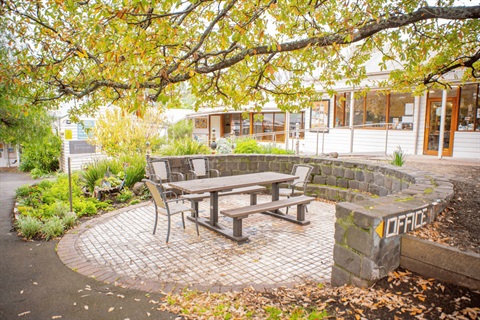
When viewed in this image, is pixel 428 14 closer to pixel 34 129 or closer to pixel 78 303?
pixel 78 303

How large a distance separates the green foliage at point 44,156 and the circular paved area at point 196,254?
12.0 meters

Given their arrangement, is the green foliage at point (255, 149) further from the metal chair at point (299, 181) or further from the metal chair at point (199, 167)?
the metal chair at point (299, 181)

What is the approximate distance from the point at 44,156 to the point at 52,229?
12946 mm

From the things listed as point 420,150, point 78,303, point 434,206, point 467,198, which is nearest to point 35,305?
point 78,303

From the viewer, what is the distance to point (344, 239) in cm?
351

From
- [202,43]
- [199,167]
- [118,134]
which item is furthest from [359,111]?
[202,43]

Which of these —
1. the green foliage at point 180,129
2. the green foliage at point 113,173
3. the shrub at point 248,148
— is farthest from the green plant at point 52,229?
the green foliage at point 180,129

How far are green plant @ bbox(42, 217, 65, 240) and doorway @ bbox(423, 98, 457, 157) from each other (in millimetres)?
12209

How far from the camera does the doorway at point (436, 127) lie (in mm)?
11828

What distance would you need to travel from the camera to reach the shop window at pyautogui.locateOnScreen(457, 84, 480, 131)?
→ 11.2 meters

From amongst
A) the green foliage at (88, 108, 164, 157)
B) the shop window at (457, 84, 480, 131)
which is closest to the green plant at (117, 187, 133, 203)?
the green foliage at (88, 108, 164, 157)

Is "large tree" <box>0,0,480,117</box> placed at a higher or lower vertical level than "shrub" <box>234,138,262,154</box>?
higher

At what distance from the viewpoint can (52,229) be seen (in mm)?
5535

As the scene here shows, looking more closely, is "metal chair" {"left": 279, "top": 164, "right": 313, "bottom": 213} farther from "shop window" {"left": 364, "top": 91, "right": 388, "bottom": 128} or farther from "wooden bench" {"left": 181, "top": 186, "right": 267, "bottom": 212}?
"shop window" {"left": 364, "top": 91, "right": 388, "bottom": 128}
